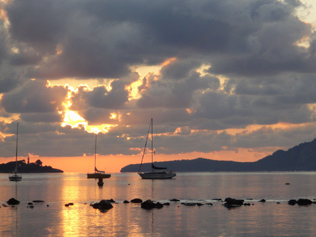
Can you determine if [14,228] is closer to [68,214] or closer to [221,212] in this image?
[68,214]

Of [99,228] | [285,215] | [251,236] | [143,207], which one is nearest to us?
[251,236]

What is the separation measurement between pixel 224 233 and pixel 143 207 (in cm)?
3053

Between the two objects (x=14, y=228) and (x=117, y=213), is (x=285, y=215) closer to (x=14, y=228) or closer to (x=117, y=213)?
(x=117, y=213)

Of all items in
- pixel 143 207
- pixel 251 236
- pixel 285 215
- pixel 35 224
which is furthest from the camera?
pixel 143 207

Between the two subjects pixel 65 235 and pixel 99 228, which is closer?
pixel 65 235

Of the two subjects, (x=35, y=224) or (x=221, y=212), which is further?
(x=221, y=212)

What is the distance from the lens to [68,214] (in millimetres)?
81750

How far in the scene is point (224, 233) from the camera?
60.2 meters

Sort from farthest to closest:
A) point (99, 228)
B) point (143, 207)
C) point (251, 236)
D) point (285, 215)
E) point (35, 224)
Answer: point (143, 207)
point (285, 215)
point (35, 224)
point (99, 228)
point (251, 236)

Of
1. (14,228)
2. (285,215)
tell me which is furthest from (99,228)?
(285,215)

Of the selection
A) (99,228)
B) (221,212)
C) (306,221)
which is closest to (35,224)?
(99,228)

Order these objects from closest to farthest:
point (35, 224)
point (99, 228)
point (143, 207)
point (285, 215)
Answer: point (99, 228) → point (35, 224) → point (285, 215) → point (143, 207)

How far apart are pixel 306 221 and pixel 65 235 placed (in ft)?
113

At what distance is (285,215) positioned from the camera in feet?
259
